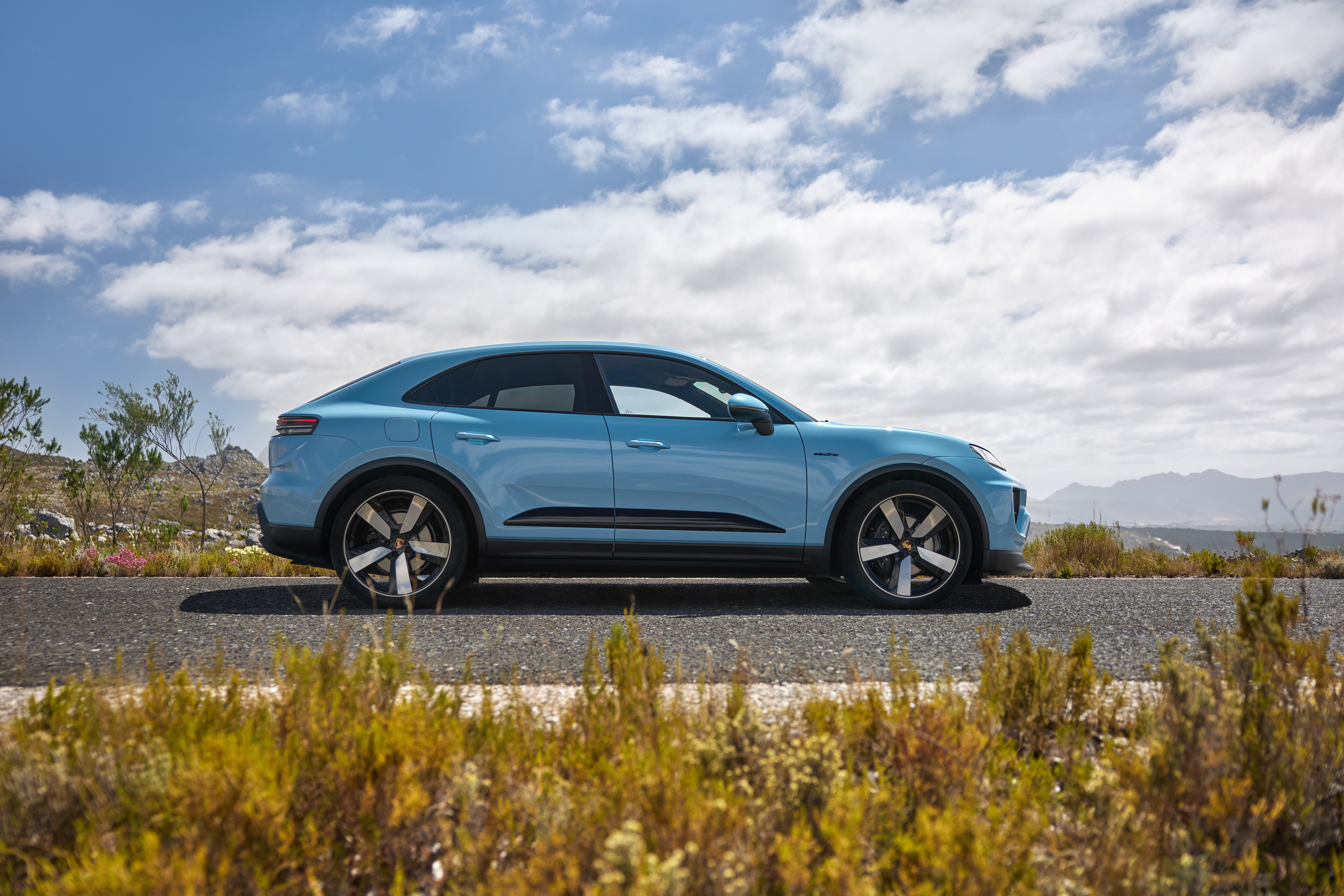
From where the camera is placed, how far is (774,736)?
2.10 m

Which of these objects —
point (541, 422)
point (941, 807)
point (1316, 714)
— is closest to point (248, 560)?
point (541, 422)

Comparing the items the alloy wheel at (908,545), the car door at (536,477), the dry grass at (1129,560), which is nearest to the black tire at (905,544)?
the alloy wheel at (908,545)

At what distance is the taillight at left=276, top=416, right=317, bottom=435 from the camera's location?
509 centimetres

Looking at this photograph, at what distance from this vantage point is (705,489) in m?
5.05

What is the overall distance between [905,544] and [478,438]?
117 inches

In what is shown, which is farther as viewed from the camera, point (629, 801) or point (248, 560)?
point (248, 560)

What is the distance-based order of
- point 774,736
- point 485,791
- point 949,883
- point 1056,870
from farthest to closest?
point 774,736
point 485,791
point 1056,870
point 949,883

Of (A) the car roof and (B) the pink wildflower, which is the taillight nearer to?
(A) the car roof

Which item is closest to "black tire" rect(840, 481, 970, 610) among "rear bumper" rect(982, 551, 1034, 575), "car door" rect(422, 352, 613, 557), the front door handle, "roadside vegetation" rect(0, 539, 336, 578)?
"rear bumper" rect(982, 551, 1034, 575)

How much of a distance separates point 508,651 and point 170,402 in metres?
21.0

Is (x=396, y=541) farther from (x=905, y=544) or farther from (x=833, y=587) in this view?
(x=905, y=544)

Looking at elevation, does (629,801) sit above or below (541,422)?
below

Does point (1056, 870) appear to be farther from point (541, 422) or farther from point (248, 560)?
point (248, 560)

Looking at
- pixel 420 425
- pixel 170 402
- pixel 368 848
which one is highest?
pixel 170 402
